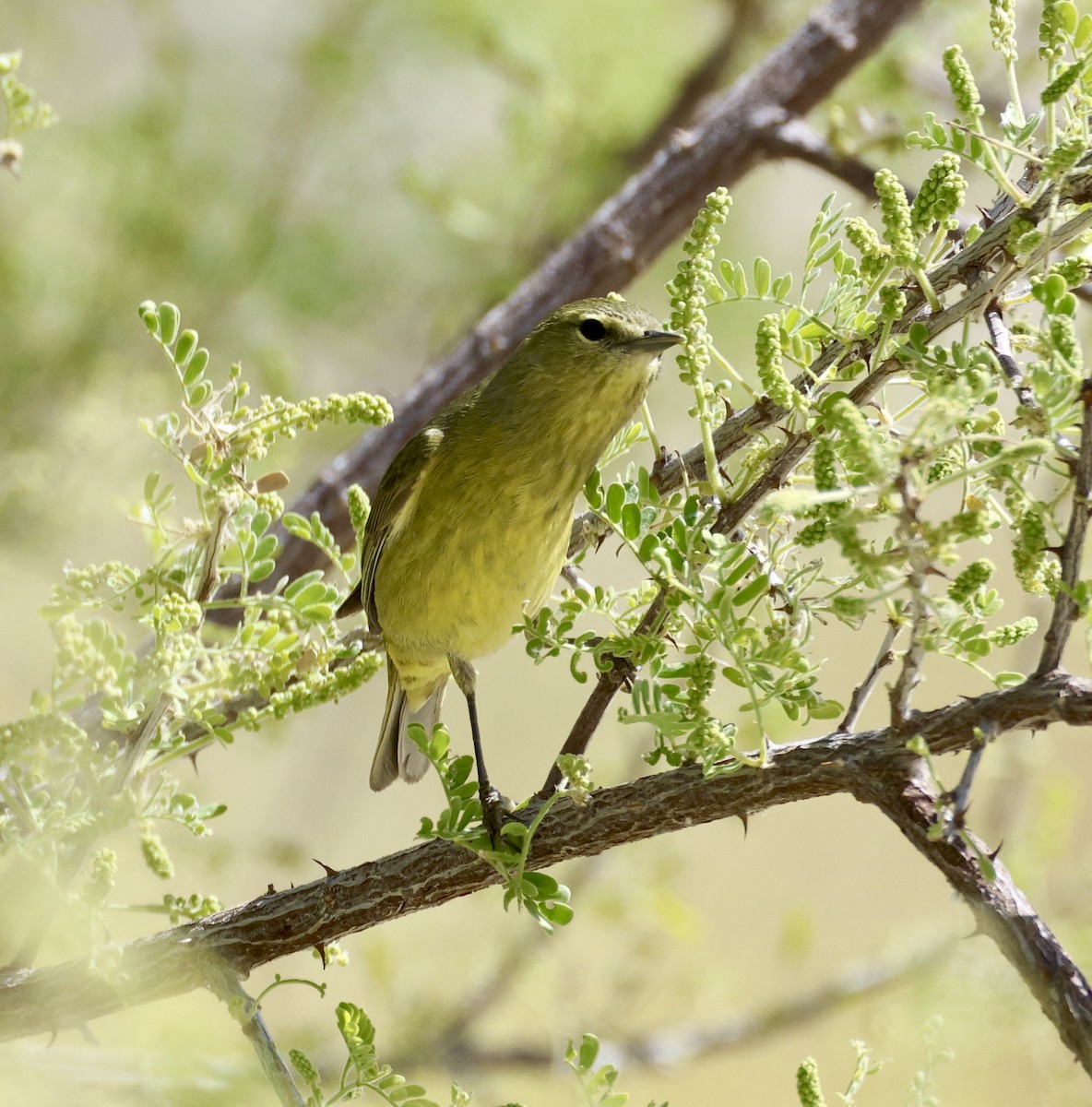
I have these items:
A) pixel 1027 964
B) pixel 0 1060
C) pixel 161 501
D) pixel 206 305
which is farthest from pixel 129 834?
pixel 206 305

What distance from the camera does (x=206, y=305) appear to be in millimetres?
4145

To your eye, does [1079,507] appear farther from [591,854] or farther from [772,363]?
[591,854]

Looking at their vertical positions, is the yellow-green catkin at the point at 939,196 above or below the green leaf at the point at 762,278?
below

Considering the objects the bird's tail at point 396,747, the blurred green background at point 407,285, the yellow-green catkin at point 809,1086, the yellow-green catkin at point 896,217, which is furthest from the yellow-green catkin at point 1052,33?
the blurred green background at point 407,285

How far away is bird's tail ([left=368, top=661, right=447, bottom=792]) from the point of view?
8.76 feet

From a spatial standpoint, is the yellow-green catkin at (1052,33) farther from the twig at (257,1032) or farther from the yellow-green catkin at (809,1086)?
the twig at (257,1032)

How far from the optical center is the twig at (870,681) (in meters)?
1.35

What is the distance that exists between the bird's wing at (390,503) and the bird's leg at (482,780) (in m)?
0.23

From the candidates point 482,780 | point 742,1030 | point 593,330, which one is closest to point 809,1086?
point 482,780

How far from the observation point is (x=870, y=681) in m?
1.36

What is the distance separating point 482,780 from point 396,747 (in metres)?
0.65

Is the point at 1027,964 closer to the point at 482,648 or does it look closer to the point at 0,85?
the point at 482,648

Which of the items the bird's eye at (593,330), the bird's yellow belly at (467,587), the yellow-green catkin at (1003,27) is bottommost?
the yellow-green catkin at (1003,27)

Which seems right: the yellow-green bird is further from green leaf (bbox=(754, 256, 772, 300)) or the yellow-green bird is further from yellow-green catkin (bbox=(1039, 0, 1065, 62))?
yellow-green catkin (bbox=(1039, 0, 1065, 62))
